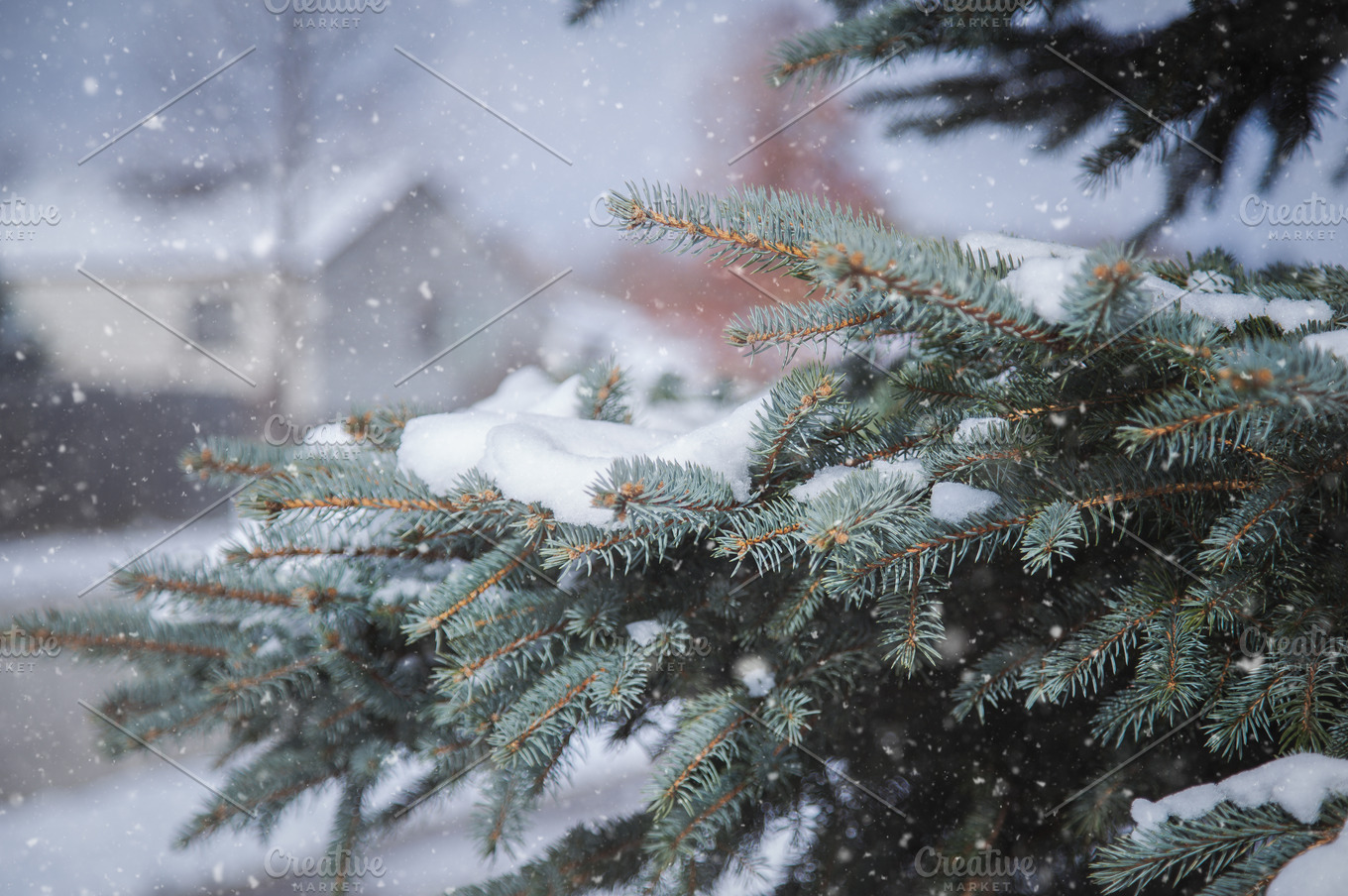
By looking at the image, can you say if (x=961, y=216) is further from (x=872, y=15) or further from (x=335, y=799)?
(x=335, y=799)

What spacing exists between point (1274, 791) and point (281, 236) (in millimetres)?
1413

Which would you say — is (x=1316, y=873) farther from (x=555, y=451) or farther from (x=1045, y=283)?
(x=555, y=451)

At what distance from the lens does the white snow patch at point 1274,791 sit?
0.26m

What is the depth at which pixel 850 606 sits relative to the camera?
41 centimetres

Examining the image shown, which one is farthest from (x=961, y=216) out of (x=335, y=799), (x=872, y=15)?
(x=335, y=799)

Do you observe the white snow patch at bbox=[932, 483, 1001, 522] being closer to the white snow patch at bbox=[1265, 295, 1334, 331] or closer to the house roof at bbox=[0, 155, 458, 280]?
the white snow patch at bbox=[1265, 295, 1334, 331]

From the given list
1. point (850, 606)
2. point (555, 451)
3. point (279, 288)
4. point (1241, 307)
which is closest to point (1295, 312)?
point (1241, 307)

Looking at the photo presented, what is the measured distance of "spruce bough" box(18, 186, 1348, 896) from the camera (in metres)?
0.28

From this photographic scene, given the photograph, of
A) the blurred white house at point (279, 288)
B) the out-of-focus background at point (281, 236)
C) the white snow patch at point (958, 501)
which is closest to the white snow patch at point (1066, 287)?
the white snow patch at point (958, 501)

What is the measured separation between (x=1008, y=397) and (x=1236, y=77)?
24.4 inches

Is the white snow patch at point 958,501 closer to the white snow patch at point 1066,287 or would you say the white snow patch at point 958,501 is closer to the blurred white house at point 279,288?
the white snow patch at point 1066,287

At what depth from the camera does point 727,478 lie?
35 cm

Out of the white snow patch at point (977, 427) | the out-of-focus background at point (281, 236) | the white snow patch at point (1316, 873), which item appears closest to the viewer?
the white snow patch at point (1316, 873)

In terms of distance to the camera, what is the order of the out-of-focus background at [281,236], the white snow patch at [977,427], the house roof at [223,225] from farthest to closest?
1. the house roof at [223,225]
2. the out-of-focus background at [281,236]
3. the white snow patch at [977,427]
